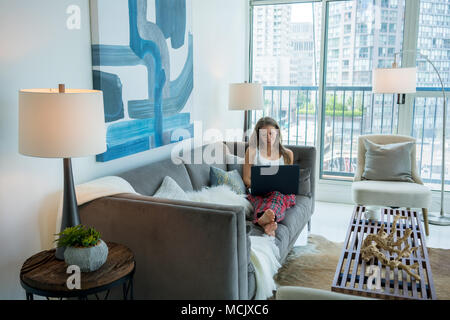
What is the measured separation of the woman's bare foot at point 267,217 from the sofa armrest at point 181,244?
73 centimetres

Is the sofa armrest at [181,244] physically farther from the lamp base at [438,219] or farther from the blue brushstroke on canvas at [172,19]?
the lamp base at [438,219]

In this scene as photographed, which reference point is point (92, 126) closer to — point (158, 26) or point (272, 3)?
point (158, 26)

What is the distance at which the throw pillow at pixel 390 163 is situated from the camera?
158 inches

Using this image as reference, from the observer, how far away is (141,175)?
269 cm

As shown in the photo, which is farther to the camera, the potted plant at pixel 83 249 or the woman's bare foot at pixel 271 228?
the woman's bare foot at pixel 271 228

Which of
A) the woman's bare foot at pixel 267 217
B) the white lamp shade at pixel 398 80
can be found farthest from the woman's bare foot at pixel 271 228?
the white lamp shade at pixel 398 80

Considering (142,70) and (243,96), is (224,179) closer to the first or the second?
(142,70)

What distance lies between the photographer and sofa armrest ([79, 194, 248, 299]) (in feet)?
6.35

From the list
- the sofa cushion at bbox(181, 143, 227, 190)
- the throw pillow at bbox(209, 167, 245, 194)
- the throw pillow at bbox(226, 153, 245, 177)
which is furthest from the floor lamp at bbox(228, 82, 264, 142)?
the throw pillow at bbox(209, 167, 245, 194)

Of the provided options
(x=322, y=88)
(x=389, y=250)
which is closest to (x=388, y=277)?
(x=389, y=250)

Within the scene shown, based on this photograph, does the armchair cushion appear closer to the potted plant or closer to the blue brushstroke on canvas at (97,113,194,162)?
the blue brushstroke on canvas at (97,113,194,162)

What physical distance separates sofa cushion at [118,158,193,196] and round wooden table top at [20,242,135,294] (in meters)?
0.72

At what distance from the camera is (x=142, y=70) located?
2.93m

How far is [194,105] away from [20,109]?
2111mm
